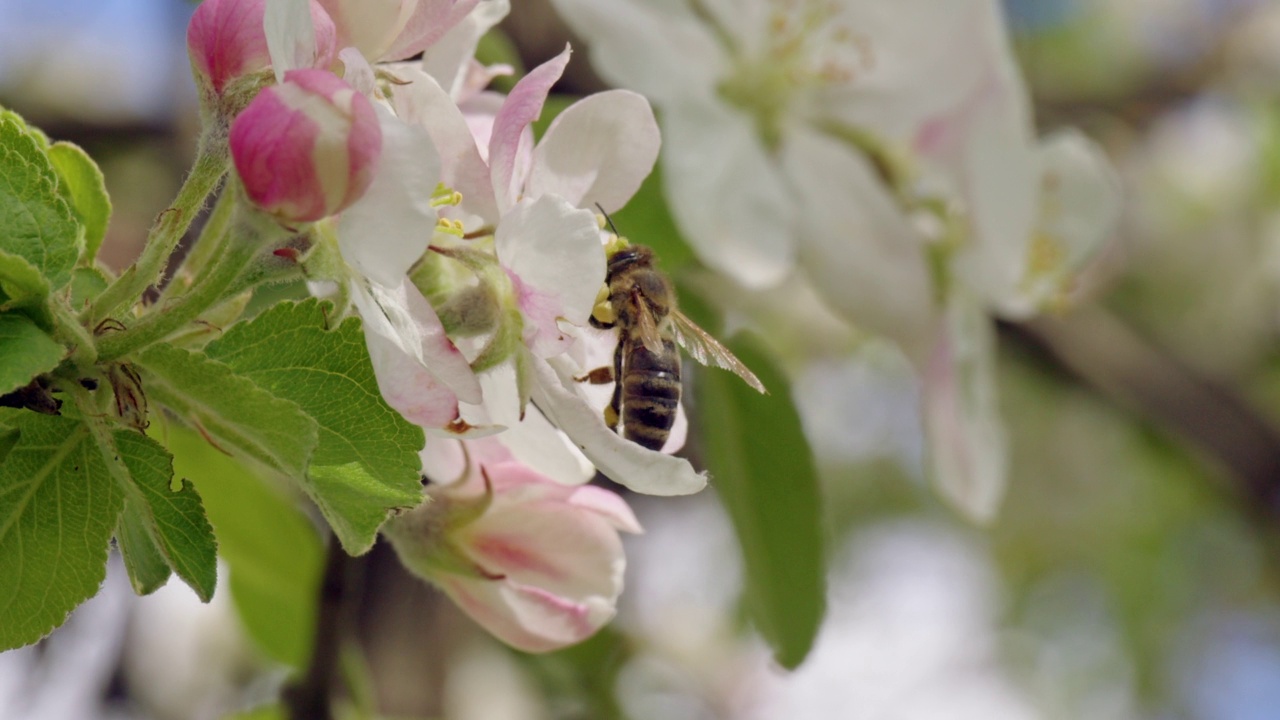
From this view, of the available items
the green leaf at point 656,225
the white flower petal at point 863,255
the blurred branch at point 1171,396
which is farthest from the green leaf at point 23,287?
the blurred branch at point 1171,396

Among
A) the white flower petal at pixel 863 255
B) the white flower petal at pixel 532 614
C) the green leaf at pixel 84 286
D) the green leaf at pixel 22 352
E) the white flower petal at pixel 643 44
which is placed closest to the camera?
the green leaf at pixel 22 352

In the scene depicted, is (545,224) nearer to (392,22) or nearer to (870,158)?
(392,22)

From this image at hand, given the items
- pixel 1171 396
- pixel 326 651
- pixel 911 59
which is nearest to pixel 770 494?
pixel 326 651

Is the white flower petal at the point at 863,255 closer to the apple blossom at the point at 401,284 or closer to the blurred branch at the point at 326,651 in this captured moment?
the blurred branch at the point at 326,651

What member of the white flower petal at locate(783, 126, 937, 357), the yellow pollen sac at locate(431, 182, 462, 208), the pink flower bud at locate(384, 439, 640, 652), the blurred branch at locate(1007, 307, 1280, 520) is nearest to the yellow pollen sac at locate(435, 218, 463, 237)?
the yellow pollen sac at locate(431, 182, 462, 208)

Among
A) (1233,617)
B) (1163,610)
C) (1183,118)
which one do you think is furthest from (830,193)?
(1233,617)

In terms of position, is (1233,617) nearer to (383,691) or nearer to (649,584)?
(649,584)
